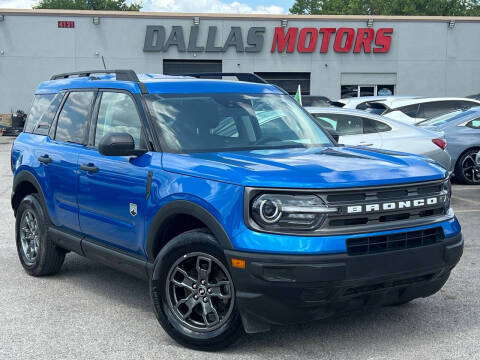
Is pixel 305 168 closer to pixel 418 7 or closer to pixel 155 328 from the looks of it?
pixel 155 328

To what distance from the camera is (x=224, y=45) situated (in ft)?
115

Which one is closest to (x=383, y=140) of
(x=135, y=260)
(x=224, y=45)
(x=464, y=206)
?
(x=464, y=206)

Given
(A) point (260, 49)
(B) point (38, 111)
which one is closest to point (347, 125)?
(B) point (38, 111)

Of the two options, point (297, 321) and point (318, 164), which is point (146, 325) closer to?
point (297, 321)

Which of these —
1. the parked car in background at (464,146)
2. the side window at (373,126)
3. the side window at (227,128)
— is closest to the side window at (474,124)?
the parked car in background at (464,146)

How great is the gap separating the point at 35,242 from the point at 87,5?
80782mm

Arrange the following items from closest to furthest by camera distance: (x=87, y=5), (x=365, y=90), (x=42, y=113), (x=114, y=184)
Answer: (x=114, y=184)
(x=42, y=113)
(x=365, y=90)
(x=87, y=5)

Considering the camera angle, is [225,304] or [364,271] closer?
[364,271]

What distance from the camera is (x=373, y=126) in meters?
11.3

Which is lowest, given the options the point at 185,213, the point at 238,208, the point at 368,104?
the point at 368,104

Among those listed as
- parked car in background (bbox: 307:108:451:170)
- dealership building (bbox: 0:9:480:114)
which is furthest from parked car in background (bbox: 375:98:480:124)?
dealership building (bbox: 0:9:480:114)

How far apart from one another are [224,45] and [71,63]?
756 cm

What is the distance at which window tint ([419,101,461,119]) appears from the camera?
56.5ft

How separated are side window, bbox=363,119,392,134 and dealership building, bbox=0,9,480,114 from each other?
24603 millimetres
